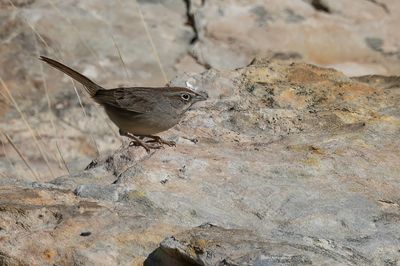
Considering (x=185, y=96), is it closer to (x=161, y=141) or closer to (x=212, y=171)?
(x=161, y=141)

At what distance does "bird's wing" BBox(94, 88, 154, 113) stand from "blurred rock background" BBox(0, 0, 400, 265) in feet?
0.90

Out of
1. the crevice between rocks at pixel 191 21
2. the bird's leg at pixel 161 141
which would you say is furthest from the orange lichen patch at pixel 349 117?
the crevice between rocks at pixel 191 21

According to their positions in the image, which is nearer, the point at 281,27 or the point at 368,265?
the point at 368,265

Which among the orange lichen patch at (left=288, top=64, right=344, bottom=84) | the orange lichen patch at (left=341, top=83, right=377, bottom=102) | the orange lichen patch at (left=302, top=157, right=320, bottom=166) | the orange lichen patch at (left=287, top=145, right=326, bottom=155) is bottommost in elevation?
the orange lichen patch at (left=288, top=64, right=344, bottom=84)

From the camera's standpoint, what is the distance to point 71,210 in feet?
13.8

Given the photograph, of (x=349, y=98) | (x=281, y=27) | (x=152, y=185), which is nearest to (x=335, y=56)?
(x=281, y=27)

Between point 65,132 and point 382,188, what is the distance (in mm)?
4187

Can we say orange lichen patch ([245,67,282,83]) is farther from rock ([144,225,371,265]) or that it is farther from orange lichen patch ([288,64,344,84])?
rock ([144,225,371,265])

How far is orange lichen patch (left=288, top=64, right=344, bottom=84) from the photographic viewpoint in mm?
6184

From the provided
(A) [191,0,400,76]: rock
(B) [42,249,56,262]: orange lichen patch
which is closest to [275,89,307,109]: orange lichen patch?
(B) [42,249,56,262]: orange lichen patch

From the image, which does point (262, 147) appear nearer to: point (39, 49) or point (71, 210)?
point (71, 210)

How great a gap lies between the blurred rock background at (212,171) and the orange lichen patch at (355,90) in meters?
0.01

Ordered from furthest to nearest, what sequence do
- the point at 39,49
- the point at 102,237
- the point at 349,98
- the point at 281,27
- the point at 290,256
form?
the point at 281,27, the point at 39,49, the point at 349,98, the point at 102,237, the point at 290,256

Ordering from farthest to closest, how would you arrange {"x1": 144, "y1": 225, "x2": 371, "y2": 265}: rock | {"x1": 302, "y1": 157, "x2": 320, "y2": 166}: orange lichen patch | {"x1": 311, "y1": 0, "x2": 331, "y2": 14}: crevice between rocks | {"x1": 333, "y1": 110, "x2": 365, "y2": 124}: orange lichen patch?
{"x1": 311, "y1": 0, "x2": 331, "y2": 14}: crevice between rocks, {"x1": 333, "y1": 110, "x2": 365, "y2": 124}: orange lichen patch, {"x1": 302, "y1": 157, "x2": 320, "y2": 166}: orange lichen patch, {"x1": 144, "y1": 225, "x2": 371, "y2": 265}: rock
